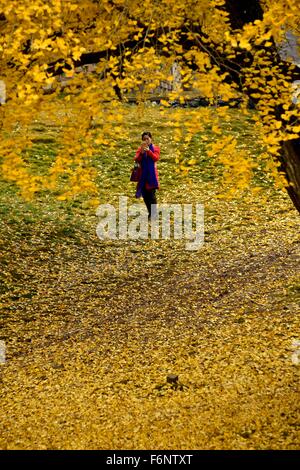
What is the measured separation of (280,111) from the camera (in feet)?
28.0

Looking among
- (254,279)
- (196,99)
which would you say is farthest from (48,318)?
(196,99)

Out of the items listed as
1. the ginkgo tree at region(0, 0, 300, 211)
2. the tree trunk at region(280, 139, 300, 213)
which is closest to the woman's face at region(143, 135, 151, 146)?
the ginkgo tree at region(0, 0, 300, 211)

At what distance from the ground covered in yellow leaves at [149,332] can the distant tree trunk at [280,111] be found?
1222 mm

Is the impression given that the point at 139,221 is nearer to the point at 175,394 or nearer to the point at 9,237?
the point at 9,237

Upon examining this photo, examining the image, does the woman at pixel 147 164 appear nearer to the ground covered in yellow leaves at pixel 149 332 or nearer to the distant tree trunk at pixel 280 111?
the ground covered in yellow leaves at pixel 149 332

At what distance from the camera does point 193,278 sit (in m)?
14.3

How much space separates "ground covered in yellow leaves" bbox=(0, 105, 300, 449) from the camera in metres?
8.51

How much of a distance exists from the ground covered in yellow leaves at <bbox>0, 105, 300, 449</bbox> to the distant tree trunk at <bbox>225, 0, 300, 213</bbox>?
1.22 metres

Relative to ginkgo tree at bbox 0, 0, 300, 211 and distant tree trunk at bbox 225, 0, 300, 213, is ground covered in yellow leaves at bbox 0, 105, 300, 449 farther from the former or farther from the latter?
ginkgo tree at bbox 0, 0, 300, 211

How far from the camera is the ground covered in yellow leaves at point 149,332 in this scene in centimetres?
851

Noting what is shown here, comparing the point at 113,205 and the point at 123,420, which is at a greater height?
the point at 113,205

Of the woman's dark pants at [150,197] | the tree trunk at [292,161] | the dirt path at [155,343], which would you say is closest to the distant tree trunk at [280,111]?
the tree trunk at [292,161]
